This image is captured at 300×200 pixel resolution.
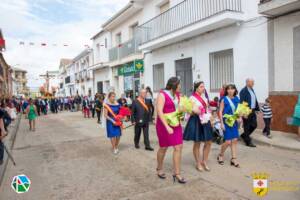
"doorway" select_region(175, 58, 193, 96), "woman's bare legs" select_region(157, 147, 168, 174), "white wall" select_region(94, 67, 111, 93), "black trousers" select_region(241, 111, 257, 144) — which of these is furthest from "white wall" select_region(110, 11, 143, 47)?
"woman's bare legs" select_region(157, 147, 168, 174)

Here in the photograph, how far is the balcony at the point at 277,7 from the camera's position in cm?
730

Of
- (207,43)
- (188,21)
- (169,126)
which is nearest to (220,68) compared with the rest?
(207,43)

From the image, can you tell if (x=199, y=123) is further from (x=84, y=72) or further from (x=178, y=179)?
(x=84, y=72)

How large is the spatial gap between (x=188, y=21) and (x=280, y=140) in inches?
273

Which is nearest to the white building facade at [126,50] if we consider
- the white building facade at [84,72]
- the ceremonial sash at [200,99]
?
the white building facade at [84,72]

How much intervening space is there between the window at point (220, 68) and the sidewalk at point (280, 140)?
303cm

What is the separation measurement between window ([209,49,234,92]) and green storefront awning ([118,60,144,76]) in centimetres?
588

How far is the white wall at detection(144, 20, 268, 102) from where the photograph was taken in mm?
8797

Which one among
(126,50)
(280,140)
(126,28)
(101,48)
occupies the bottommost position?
(280,140)

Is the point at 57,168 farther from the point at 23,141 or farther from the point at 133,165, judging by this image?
the point at 23,141

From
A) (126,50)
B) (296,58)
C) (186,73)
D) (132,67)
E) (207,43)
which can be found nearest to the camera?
(296,58)

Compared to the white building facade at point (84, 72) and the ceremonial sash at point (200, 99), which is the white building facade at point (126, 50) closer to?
Answer: the white building facade at point (84, 72)

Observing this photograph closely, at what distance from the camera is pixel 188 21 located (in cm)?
1188

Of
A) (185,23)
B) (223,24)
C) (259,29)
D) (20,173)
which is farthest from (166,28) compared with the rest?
(20,173)
